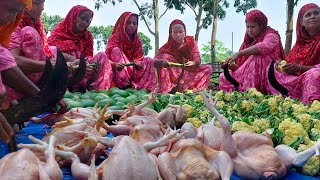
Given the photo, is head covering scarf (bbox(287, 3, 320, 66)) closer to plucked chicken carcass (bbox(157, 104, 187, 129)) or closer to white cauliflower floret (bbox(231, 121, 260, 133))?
plucked chicken carcass (bbox(157, 104, 187, 129))

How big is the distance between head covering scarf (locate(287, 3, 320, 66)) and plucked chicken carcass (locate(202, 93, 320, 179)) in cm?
421

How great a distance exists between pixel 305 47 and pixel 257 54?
85 cm

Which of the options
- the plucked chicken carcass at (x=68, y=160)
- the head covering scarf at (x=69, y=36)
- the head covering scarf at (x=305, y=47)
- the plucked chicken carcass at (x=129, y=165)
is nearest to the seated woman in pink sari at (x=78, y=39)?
the head covering scarf at (x=69, y=36)

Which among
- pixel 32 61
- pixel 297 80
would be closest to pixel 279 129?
pixel 32 61

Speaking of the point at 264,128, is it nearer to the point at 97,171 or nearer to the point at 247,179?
the point at 247,179

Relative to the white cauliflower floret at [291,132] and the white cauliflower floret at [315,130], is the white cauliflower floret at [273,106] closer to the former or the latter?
the white cauliflower floret at [315,130]

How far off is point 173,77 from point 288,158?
6.38 metres

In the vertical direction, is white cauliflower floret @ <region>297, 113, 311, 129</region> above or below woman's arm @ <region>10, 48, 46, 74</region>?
below

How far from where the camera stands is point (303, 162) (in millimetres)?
2193

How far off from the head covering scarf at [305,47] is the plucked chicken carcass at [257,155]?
13.8 ft

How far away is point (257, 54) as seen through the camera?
22.3ft

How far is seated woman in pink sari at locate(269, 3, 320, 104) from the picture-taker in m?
5.62

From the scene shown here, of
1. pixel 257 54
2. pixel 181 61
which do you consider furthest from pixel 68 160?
pixel 181 61

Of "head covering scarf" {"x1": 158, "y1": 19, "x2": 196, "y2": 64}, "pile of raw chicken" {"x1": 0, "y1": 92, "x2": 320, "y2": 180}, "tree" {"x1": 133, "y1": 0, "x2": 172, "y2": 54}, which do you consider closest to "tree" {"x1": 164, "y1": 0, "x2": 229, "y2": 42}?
"tree" {"x1": 133, "y1": 0, "x2": 172, "y2": 54}
